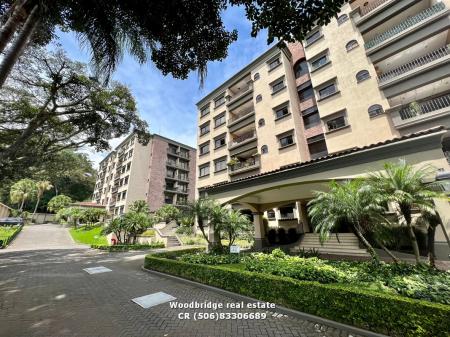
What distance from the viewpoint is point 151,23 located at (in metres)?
4.80

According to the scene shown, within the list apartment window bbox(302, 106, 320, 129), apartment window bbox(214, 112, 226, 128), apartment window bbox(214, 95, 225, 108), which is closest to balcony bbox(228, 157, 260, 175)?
apartment window bbox(302, 106, 320, 129)

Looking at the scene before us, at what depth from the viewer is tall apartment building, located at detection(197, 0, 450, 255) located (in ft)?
34.8

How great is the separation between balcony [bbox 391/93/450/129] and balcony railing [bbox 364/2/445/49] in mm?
6652

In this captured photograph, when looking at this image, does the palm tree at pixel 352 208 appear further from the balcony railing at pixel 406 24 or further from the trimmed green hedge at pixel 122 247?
A: the trimmed green hedge at pixel 122 247

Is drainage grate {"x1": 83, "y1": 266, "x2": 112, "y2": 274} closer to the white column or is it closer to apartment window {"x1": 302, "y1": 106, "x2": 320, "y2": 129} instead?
the white column

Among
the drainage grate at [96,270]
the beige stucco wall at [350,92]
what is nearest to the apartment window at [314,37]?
the beige stucco wall at [350,92]

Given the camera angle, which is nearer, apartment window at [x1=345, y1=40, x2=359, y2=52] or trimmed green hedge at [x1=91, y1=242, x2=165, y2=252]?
trimmed green hedge at [x1=91, y1=242, x2=165, y2=252]

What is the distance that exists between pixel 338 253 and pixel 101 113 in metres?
19.2

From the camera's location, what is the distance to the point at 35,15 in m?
4.47

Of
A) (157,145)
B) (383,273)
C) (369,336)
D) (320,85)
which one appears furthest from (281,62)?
(157,145)

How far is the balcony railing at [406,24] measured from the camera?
1656 centimetres

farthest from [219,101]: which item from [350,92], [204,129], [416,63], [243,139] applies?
[416,63]

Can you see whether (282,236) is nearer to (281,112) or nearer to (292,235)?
(292,235)

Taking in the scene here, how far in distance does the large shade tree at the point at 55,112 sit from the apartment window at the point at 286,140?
15.0 m
